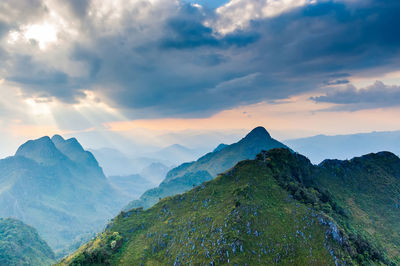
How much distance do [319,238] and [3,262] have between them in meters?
234

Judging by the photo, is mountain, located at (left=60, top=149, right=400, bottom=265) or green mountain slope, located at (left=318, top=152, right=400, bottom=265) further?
green mountain slope, located at (left=318, top=152, right=400, bottom=265)

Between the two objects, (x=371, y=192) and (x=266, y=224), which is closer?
(x=266, y=224)

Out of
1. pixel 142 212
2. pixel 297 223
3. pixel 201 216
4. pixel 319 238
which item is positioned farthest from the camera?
pixel 142 212

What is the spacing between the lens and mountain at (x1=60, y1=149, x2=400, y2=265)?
8431 centimetres

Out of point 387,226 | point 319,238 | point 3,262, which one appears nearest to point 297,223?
point 319,238

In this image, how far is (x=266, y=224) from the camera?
92.3 meters

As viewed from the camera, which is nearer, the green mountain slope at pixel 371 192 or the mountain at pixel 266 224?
the mountain at pixel 266 224

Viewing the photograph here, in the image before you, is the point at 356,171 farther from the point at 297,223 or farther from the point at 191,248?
the point at 191,248

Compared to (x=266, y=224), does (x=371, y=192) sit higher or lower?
higher

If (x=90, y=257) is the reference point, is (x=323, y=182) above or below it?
above

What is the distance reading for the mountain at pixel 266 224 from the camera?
84.3m

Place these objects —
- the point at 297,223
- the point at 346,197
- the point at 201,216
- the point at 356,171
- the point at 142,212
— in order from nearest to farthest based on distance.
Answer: the point at 297,223 → the point at 201,216 → the point at 142,212 → the point at 346,197 → the point at 356,171

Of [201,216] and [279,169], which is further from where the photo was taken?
[279,169]

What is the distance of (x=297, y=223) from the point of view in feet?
301
